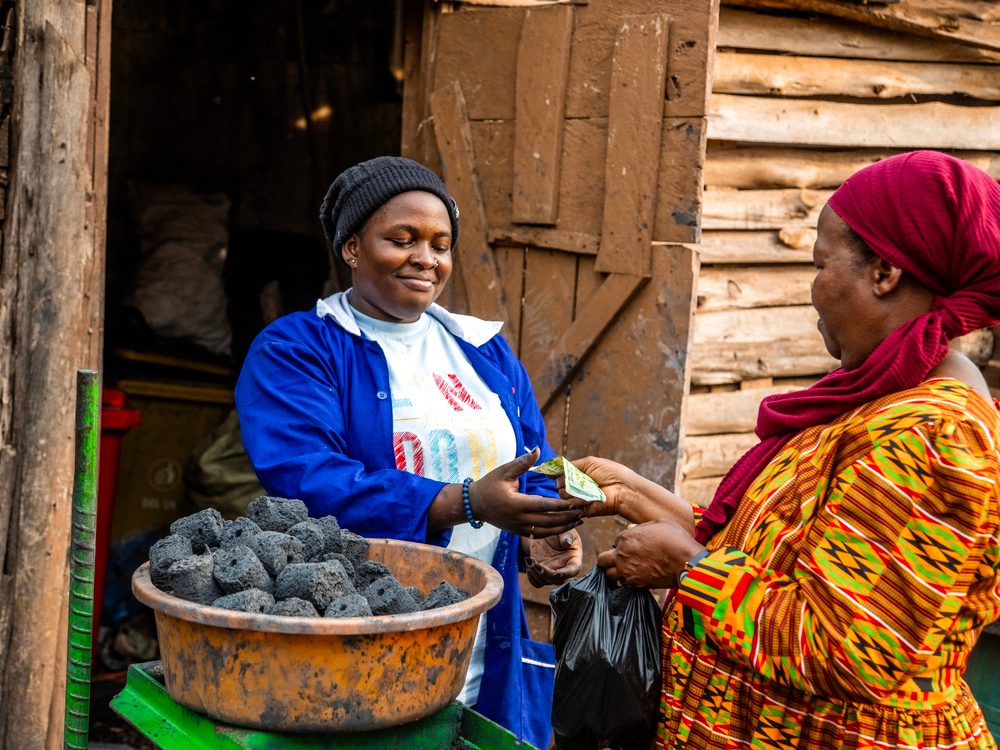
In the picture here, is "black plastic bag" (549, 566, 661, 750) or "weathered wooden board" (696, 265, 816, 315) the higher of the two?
"weathered wooden board" (696, 265, 816, 315)

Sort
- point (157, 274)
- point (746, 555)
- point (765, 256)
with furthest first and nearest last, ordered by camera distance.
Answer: point (157, 274)
point (765, 256)
point (746, 555)

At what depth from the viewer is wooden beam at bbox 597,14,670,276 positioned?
3.90 m

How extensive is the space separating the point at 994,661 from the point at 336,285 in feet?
13.0

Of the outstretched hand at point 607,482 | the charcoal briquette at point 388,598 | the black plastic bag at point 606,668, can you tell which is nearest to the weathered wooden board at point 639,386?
the outstretched hand at point 607,482

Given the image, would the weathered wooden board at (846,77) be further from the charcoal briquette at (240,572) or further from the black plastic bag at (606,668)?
the charcoal briquette at (240,572)

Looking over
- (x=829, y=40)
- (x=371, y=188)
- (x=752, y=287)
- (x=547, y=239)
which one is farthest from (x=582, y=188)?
(x=829, y=40)

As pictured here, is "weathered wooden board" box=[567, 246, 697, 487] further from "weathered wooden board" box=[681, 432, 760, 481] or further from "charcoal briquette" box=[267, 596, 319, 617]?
"charcoal briquette" box=[267, 596, 319, 617]

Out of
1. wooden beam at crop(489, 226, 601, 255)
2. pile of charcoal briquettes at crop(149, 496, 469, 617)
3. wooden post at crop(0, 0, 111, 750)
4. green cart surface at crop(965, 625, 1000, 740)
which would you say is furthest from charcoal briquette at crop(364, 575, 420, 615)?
green cart surface at crop(965, 625, 1000, 740)

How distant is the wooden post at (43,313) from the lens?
3561 mm

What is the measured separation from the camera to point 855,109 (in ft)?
16.9

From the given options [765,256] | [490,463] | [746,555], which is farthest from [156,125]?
[746,555]

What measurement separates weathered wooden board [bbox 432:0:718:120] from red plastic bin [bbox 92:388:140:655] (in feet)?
7.18

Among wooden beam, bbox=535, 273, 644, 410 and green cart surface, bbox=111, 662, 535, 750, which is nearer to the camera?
green cart surface, bbox=111, 662, 535, 750

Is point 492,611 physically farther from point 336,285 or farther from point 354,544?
point 336,285
